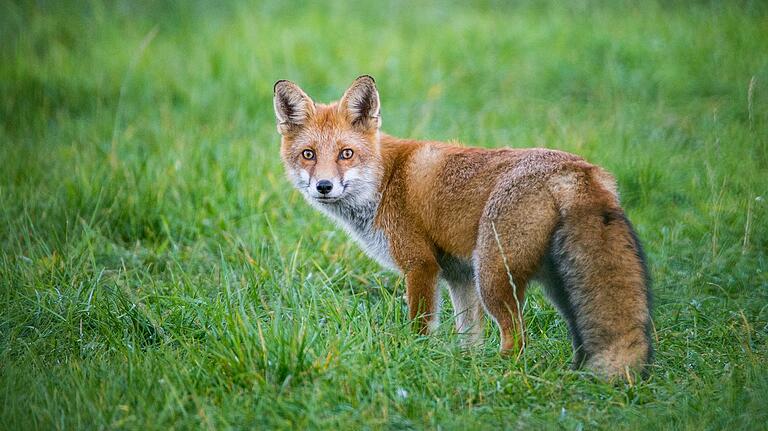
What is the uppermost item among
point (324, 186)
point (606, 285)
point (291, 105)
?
point (291, 105)

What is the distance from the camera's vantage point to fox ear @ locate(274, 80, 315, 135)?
19.3 feet

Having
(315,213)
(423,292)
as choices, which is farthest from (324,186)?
(315,213)

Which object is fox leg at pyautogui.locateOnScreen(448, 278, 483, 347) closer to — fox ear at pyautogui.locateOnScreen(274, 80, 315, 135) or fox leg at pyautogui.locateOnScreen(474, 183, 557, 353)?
fox leg at pyautogui.locateOnScreen(474, 183, 557, 353)

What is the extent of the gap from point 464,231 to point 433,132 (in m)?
4.07

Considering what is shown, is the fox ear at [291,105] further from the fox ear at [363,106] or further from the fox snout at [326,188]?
the fox snout at [326,188]

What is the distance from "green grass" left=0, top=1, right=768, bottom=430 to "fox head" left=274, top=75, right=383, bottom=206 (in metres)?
0.67

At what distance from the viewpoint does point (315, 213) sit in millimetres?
7320

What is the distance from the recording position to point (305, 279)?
5637 millimetres

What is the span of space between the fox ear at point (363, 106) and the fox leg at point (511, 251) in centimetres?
143

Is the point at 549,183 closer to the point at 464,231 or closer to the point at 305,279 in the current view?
the point at 464,231

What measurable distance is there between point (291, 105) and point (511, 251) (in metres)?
2.20

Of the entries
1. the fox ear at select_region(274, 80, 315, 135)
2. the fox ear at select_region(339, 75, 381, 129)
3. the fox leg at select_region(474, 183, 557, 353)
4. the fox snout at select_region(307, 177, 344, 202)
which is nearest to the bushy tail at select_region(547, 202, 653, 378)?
the fox leg at select_region(474, 183, 557, 353)

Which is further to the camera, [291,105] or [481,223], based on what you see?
[291,105]

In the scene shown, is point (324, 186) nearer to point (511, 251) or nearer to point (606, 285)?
point (511, 251)
